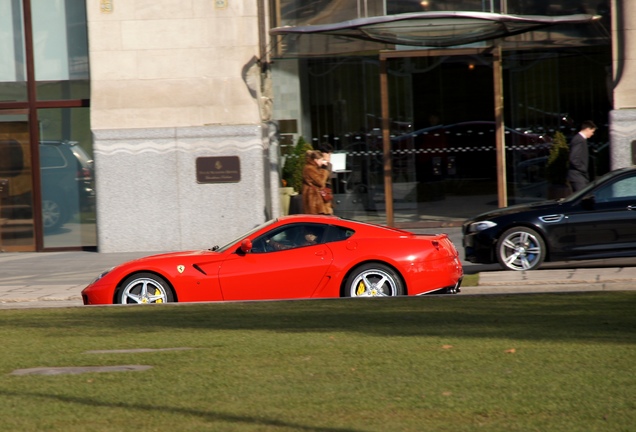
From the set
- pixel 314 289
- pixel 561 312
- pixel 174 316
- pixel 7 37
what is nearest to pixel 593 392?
pixel 561 312

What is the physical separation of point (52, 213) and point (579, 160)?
943 cm

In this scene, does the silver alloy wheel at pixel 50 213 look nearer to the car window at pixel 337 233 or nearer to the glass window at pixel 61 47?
the glass window at pixel 61 47

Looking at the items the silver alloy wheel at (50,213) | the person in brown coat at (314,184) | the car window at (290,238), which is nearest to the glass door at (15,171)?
the silver alloy wheel at (50,213)

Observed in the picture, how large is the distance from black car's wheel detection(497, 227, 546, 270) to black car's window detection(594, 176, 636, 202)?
3.21ft

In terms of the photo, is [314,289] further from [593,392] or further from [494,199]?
[494,199]

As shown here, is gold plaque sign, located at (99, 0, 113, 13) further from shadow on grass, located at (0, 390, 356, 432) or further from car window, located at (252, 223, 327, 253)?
shadow on grass, located at (0, 390, 356, 432)

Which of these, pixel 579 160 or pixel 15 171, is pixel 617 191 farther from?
pixel 15 171

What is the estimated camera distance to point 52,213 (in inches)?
758

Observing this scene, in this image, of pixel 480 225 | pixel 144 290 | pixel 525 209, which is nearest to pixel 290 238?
pixel 144 290

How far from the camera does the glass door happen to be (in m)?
19.1

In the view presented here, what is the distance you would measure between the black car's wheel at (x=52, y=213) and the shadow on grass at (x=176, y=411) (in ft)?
43.2

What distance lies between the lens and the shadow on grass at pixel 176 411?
5.39m

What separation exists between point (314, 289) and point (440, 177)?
905 cm

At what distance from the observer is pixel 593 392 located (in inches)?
233
